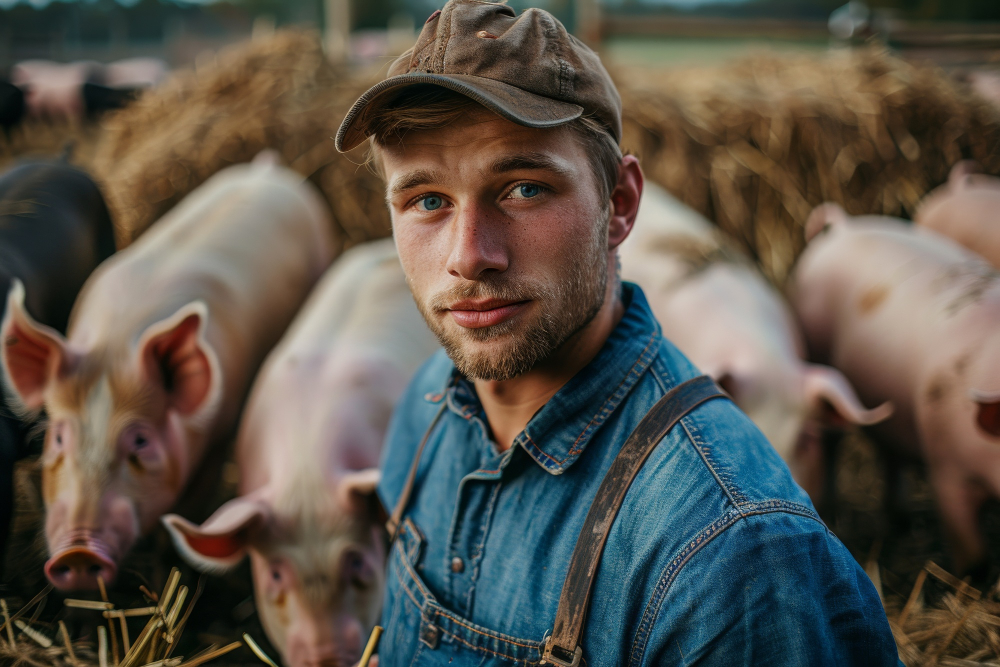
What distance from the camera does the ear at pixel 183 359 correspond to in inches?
93.7

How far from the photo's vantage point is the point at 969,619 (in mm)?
2293

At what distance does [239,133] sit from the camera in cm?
445

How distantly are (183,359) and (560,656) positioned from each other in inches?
72.8

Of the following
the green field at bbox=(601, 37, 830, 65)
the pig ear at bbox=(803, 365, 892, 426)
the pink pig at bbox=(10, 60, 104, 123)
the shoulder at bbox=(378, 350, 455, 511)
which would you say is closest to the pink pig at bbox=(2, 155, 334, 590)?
the shoulder at bbox=(378, 350, 455, 511)

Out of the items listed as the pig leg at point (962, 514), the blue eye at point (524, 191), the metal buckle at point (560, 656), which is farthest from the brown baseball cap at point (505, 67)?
the pig leg at point (962, 514)

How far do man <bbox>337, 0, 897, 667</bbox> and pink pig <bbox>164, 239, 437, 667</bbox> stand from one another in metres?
0.72

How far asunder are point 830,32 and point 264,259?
20.3 ft

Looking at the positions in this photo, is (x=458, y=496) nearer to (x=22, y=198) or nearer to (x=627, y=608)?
(x=627, y=608)

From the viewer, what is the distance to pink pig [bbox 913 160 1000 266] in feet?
12.3

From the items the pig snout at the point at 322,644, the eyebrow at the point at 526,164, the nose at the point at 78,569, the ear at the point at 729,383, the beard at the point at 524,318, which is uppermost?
the eyebrow at the point at 526,164

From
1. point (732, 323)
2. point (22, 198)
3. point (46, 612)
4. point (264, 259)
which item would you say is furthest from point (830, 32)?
point (46, 612)

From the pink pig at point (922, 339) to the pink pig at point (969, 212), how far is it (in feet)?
0.56

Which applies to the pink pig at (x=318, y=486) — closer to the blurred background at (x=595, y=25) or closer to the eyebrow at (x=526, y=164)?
the eyebrow at (x=526, y=164)

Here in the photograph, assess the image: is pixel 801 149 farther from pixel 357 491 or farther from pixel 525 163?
pixel 525 163
